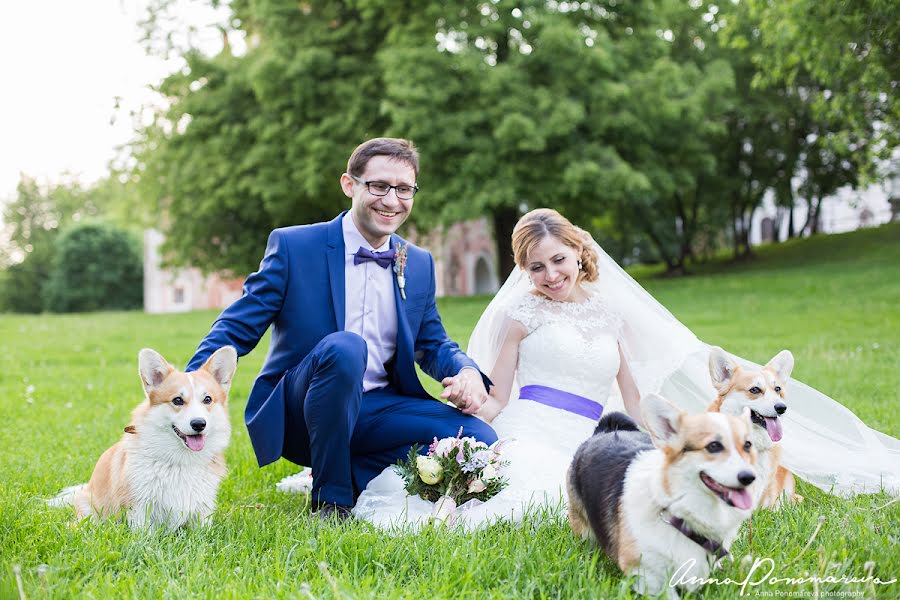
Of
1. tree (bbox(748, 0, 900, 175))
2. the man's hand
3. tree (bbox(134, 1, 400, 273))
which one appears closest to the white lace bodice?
the man's hand

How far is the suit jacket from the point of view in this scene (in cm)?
412

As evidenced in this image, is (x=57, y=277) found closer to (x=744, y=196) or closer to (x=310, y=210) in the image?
(x=310, y=210)

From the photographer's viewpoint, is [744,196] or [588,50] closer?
[588,50]

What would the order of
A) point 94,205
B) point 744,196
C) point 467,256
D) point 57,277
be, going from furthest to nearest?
1. point 94,205
2. point 57,277
3. point 467,256
4. point 744,196

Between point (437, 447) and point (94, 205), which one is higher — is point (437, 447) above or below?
below

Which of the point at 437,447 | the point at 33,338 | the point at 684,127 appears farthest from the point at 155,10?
the point at 437,447

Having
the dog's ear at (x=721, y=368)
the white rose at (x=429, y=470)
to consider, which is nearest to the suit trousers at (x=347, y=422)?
the white rose at (x=429, y=470)

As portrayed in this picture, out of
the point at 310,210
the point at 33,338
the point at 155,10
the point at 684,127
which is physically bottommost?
the point at 33,338

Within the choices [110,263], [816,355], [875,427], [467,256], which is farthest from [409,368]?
[110,263]

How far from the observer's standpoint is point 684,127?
21.5 metres

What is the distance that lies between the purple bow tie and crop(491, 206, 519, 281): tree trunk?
16287 mm

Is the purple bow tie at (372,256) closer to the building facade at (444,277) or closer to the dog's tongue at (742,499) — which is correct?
the dog's tongue at (742,499)

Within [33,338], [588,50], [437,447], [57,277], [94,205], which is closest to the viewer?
[437,447]

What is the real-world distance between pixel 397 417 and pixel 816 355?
7.00m
